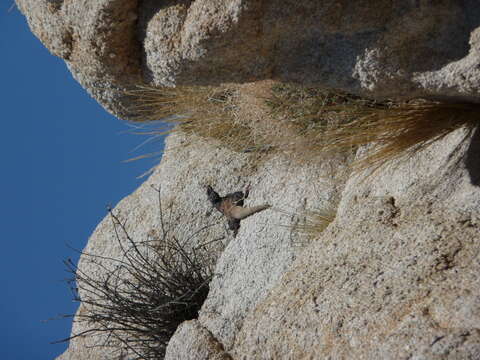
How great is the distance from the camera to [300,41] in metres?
1.21

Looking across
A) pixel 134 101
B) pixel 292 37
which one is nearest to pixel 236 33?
pixel 292 37

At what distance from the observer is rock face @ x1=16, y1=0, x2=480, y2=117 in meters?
1.12

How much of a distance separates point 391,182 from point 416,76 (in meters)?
0.45

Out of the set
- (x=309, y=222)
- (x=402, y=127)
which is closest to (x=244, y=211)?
(x=309, y=222)

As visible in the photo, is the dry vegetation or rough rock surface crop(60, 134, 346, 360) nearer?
the dry vegetation

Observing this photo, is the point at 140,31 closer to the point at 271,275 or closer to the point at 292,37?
the point at 292,37

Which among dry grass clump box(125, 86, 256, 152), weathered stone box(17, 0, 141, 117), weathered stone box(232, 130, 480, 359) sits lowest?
weathered stone box(232, 130, 480, 359)

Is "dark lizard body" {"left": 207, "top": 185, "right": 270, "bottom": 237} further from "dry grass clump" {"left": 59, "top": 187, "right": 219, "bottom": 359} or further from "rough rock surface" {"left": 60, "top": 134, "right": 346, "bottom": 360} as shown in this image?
"dry grass clump" {"left": 59, "top": 187, "right": 219, "bottom": 359}

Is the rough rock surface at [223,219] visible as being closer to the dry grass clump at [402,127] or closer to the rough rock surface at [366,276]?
the rough rock surface at [366,276]

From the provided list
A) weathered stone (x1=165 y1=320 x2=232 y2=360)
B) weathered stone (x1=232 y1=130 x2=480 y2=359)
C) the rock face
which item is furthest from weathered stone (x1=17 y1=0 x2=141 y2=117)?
weathered stone (x1=165 y1=320 x2=232 y2=360)

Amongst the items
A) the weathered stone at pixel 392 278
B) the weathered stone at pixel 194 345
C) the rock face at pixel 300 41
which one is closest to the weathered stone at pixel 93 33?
the rock face at pixel 300 41

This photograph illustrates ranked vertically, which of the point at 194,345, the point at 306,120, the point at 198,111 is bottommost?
the point at 194,345

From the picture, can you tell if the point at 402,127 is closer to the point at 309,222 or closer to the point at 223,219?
the point at 309,222

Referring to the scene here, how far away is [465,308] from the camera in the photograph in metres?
1.13
